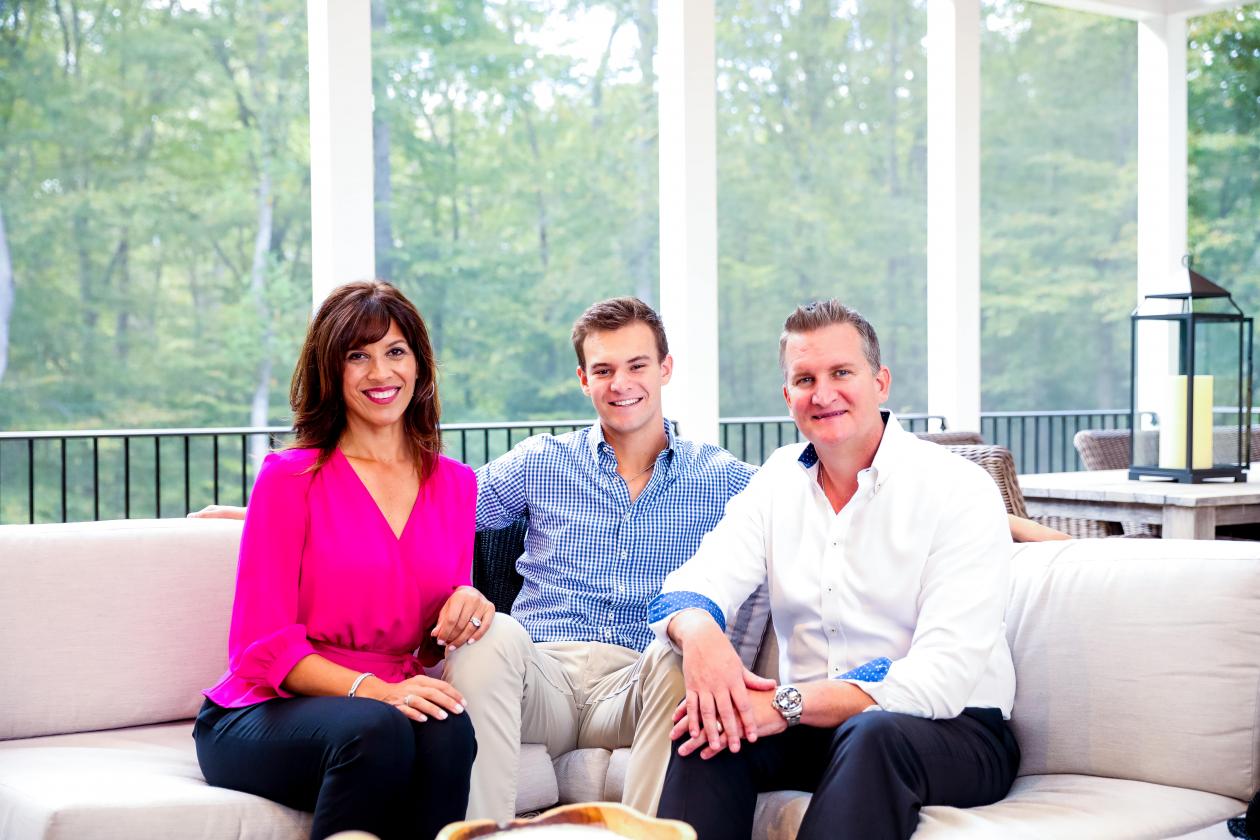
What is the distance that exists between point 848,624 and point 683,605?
287 mm

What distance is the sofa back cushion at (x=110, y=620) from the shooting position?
2488mm

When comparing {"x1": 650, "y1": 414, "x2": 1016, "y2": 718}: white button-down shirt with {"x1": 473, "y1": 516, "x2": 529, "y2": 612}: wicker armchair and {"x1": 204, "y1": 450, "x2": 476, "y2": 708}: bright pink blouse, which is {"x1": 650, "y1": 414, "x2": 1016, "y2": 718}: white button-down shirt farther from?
{"x1": 473, "y1": 516, "x2": 529, "y2": 612}: wicker armchair

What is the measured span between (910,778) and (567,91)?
13.8m

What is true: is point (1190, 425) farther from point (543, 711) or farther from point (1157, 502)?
point (543, 711)

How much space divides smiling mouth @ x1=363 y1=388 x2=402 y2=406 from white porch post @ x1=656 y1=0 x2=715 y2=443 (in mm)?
3617

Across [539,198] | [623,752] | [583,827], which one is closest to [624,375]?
[623,752]

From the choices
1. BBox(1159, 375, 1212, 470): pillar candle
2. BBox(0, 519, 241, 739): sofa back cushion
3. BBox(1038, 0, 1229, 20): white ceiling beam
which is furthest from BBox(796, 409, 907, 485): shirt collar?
BBox(1038, 0, 1229, 20): white ceiling beam

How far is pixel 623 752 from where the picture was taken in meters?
2.46

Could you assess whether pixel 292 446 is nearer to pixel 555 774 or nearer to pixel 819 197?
pixel 555 774

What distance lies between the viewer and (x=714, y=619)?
2.24 m

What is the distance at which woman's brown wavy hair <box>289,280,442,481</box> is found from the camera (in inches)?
92.5

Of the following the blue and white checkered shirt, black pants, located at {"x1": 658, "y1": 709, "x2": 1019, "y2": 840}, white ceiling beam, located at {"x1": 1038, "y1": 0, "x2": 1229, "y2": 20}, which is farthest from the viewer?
white ceiling beam, located at {"x1": 1038, "y1": 0, "x2": 1229, "y2": 20}

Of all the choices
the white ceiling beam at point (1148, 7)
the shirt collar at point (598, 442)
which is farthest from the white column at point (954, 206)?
the shirt collar at point (598, 442)

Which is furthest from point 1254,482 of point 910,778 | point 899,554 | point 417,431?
point 417,431
